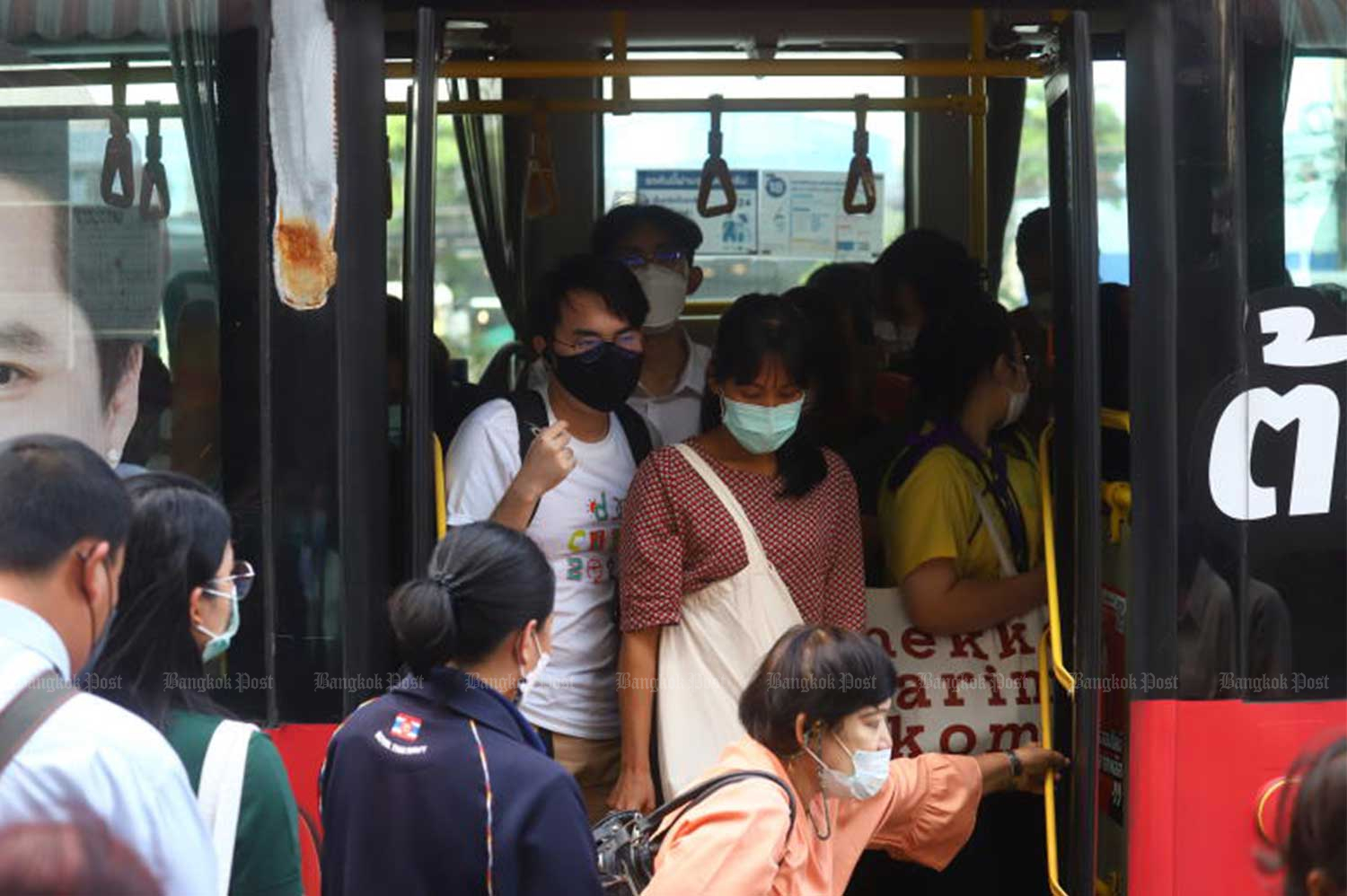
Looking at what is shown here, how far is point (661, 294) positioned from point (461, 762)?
1.90 meters

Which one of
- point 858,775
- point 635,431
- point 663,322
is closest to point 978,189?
point 663,322

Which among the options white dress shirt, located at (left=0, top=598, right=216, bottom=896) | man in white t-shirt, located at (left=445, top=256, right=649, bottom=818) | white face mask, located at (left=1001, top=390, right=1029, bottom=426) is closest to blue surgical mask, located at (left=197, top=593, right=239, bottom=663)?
white dress shirt, located at (left=0, top=598, right=216, bottom=896)

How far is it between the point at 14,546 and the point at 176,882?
0.46 meters

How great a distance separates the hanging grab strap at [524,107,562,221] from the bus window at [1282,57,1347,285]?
7.43 ft

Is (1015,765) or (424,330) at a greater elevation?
(424,330)

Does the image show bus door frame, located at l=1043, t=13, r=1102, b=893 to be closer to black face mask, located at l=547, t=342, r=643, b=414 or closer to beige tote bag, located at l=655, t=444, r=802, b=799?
beige tote bag, located at l=655, t=444, r=802, b=799

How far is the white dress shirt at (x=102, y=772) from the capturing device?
6.68ft

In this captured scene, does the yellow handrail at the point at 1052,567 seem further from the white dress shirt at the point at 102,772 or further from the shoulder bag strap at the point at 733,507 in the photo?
the white dress shirt at the point at 102,772

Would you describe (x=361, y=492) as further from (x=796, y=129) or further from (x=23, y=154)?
(x=796, y=129)

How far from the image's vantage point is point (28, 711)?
2.07 m

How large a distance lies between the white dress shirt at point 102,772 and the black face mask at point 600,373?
181 cm

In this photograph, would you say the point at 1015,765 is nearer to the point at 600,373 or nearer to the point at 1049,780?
the point at 1049,780

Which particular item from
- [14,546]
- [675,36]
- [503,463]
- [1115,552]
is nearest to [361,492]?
[503,463]

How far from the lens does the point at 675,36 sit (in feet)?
18.4
